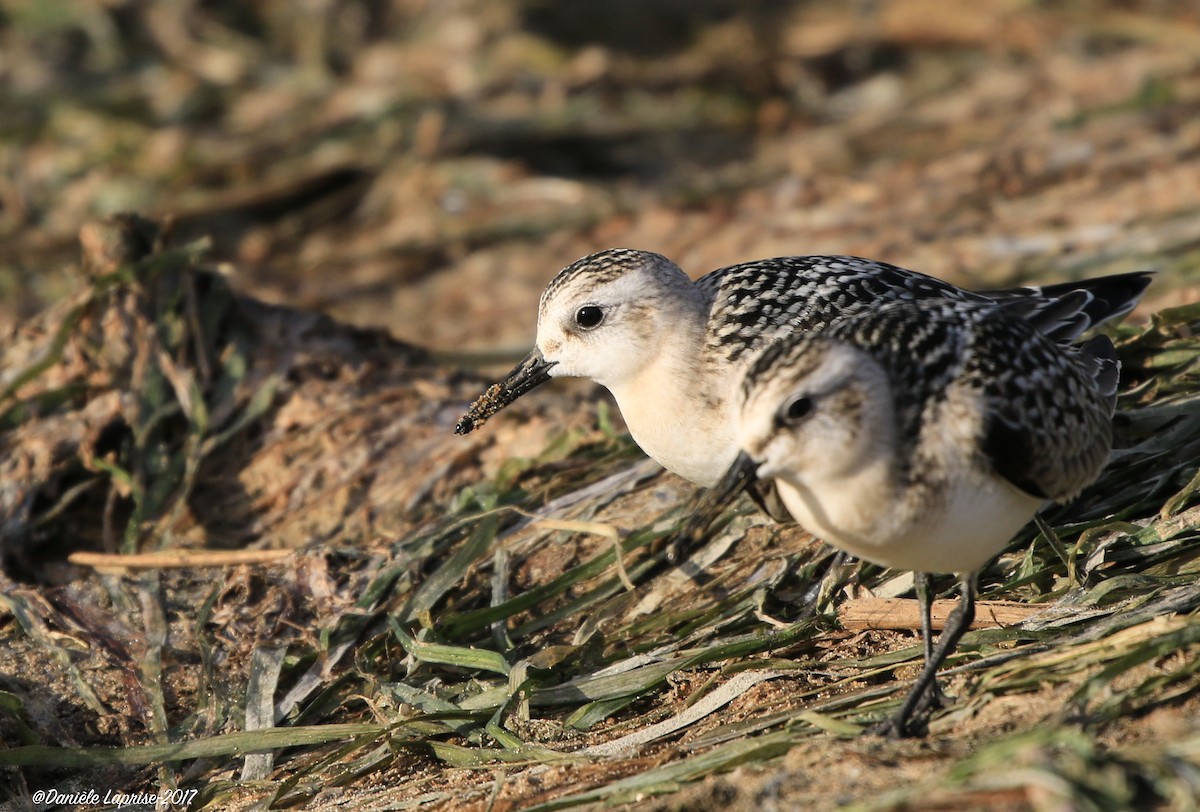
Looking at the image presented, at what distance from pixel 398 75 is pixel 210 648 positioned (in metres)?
8.13

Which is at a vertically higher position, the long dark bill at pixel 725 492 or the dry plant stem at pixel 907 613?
the long dark bill at pixel 725 492

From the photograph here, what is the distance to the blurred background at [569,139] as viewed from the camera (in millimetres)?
9641

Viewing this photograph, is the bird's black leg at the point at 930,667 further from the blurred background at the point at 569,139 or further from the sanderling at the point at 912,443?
the blurred background at the point at 569,139

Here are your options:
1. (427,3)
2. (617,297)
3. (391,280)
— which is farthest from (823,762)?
(427,3)

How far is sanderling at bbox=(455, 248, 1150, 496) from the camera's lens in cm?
526

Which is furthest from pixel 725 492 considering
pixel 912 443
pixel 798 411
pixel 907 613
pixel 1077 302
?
pixel 1077 302

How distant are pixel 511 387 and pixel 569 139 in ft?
20.3

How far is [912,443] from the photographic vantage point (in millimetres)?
4254

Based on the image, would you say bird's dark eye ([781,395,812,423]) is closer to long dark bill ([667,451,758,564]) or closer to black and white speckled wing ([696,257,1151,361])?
long dark bill ([667,451,758,564])

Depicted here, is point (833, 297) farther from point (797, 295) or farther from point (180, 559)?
point (180, 559)

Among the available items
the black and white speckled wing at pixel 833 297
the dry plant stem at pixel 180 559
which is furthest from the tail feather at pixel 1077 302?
the dry plant stem at pixel 180 559

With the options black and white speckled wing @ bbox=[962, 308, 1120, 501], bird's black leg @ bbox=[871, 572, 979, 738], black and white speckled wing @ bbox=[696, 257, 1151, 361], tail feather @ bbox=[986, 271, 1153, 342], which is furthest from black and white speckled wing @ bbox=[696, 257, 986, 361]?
bird's black leg @ bbox=[871, 572, 979, 738]

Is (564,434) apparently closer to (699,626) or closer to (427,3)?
(699,626)

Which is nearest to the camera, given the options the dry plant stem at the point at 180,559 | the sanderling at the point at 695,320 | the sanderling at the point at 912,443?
the sanderling at the point at 912,443
